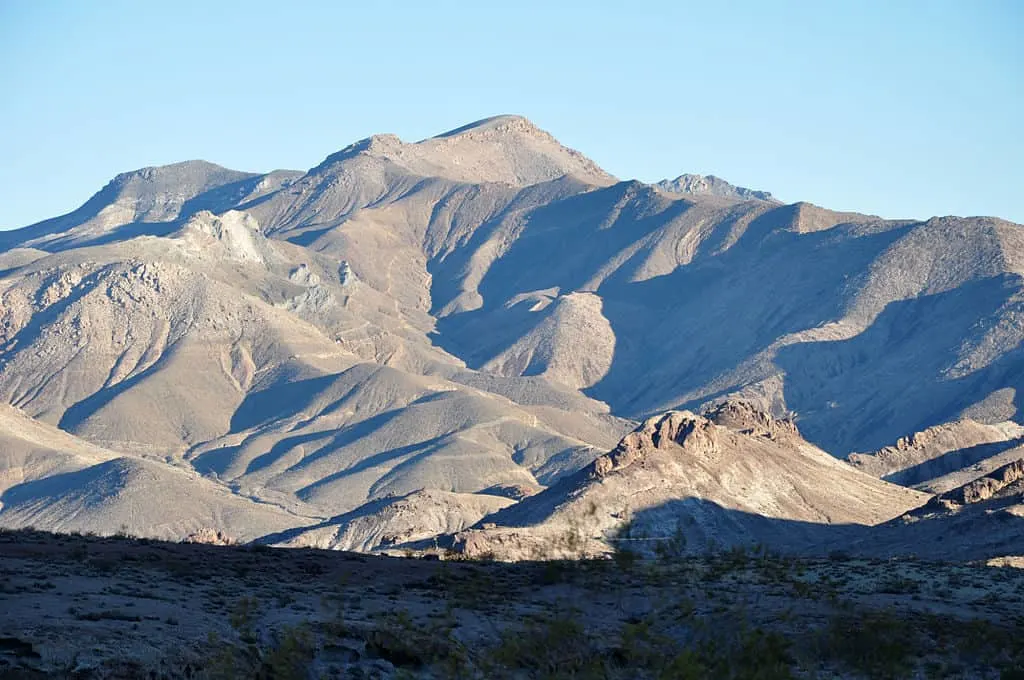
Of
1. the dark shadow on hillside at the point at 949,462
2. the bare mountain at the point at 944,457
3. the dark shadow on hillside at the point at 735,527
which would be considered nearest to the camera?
the dark shadow on hillside at the point at 735,527

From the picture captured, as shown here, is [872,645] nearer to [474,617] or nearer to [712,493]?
[474,617]

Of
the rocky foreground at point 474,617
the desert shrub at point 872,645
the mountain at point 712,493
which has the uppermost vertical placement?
the mountain at point 712,493

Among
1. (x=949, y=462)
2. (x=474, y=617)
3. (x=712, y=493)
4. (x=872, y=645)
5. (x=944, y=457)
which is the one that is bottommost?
(x=872, y=645)

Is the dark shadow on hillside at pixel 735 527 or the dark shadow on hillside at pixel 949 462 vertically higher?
the dark shadow on hillside at pixel 949 462

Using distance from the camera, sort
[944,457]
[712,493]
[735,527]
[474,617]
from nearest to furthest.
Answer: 1. [474,617]
2. [735,527]
3. [712,493]
4. [944,457]

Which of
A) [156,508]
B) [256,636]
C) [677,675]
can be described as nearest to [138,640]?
[256,636]

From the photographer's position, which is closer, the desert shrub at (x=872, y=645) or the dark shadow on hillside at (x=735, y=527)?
the desert shrub at (x=872, y=645)

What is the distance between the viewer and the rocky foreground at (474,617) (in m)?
27.1

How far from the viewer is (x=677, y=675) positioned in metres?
23.5

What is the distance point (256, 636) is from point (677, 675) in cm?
925

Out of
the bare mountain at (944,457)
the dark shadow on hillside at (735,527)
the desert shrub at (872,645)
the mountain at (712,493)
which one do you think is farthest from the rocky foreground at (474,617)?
the bare mountain at (944,457)

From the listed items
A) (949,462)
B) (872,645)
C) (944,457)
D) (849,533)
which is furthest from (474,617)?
(944,457)

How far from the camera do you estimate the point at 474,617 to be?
110 ft

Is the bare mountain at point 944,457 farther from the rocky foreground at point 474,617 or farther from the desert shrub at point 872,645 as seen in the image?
the desert shrub at point 872,645
